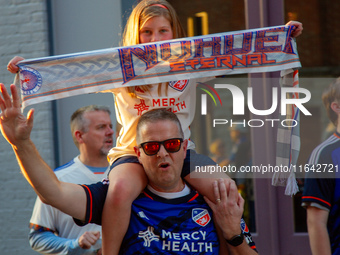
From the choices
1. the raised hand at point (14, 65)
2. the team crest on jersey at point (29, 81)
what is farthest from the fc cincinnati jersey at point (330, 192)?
the raised hand at point (14, 65)

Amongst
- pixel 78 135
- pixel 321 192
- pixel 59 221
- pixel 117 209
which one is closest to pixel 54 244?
pixel 59 221

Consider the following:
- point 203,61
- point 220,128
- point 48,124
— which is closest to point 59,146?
point 48,124

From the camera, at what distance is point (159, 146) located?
3.20 m

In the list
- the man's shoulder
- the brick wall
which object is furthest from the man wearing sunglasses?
the brick wall

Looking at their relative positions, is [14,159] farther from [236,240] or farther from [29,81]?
[236,240]

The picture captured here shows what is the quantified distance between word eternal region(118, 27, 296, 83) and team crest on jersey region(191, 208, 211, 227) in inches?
33.1

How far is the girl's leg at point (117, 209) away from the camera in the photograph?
3.16 meters

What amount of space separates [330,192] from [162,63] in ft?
4.45

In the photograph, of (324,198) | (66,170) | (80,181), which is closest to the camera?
(324,198)

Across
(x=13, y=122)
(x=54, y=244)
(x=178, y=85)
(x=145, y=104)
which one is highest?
(x=178, y=85)

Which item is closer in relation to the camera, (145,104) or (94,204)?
(94,204)

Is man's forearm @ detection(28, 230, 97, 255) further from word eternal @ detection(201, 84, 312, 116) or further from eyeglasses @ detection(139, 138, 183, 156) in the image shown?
word eternal @ detection(201, 84, 312, 116)

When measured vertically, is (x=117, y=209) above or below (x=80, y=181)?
below

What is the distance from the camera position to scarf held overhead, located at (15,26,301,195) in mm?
3293
